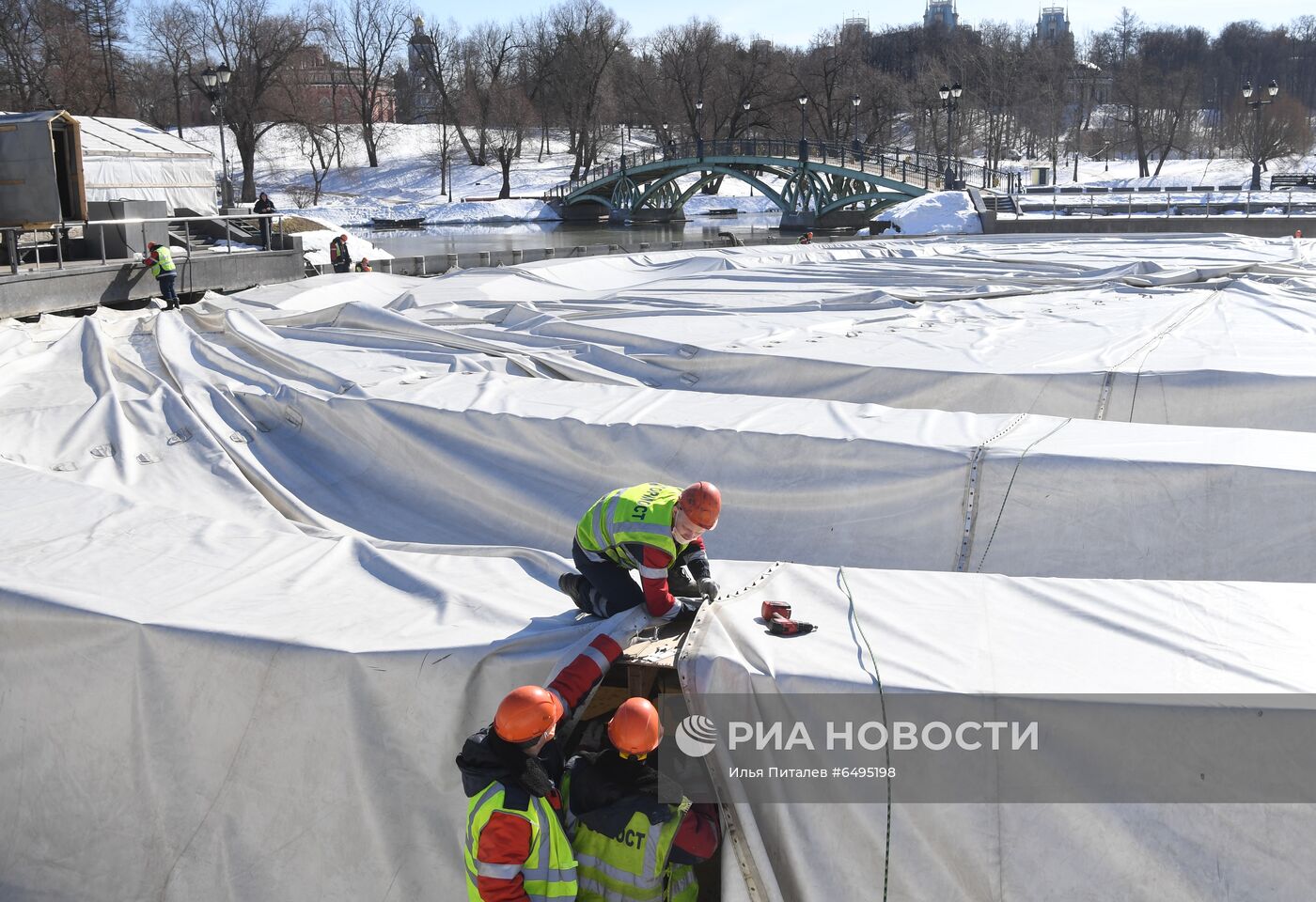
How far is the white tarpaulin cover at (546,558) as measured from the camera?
378 centimetres

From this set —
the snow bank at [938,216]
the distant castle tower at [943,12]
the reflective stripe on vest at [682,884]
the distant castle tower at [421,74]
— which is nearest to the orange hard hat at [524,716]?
the reflective stripe on vest at [682,884]

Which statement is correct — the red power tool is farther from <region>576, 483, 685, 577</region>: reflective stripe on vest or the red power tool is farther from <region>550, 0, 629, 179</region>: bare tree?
<region>550, 0, 629, 179</region>: bare tree

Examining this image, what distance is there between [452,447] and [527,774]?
16.2 feet

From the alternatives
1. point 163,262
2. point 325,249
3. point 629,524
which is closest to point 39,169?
point 163,262

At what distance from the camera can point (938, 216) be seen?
3262 cm

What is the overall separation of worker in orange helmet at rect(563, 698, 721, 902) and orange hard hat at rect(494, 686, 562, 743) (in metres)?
0.27

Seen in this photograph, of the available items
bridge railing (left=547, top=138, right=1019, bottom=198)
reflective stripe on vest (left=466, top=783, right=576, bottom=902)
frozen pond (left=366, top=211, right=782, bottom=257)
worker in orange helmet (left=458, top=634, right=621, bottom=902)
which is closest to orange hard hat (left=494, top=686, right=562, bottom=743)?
worker in orange helmet (left=458, top=634, right=621, bottom=902)

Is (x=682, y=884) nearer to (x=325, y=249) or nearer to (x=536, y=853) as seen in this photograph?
(x=536, y=853)

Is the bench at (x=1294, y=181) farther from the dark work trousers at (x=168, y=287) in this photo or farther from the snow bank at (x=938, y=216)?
the dark work trousers at (x=168, y=287)

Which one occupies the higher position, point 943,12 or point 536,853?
point 943,12

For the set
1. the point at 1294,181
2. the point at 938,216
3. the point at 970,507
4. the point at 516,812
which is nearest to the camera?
the point at 516,812

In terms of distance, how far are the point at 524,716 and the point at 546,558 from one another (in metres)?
2.13

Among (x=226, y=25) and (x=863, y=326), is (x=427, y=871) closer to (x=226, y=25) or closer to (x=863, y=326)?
(x=863, y=326)

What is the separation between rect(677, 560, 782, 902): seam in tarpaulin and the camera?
3.76m
